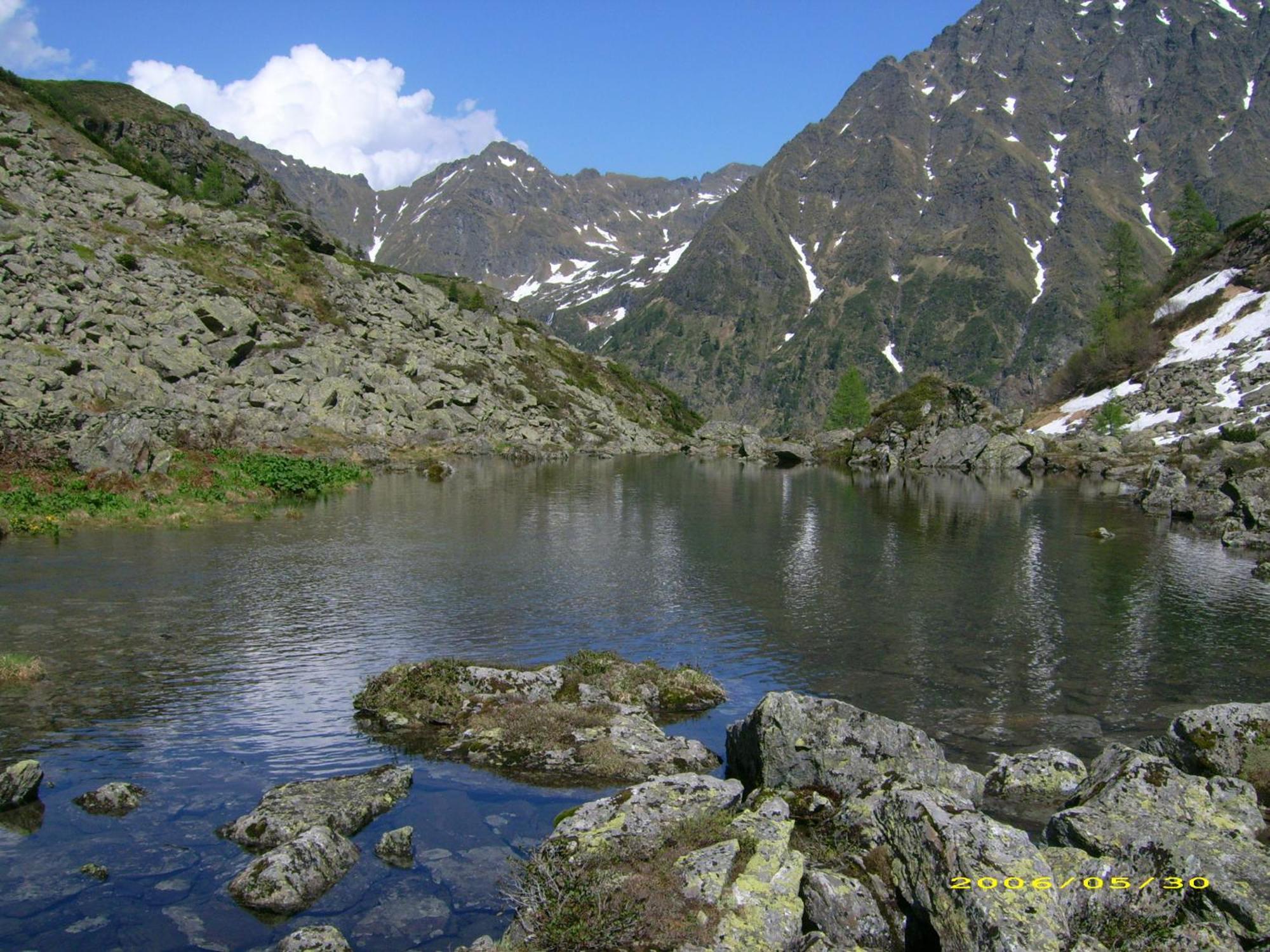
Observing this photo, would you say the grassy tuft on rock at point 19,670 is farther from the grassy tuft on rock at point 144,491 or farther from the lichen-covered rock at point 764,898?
the grassy tuft on rock at point 144,491

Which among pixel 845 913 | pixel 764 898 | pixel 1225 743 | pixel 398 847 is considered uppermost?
pixel 1225 743

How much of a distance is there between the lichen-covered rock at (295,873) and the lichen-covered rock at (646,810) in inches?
168

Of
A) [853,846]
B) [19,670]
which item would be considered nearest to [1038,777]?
[853,846]

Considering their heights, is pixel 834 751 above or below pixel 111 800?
above

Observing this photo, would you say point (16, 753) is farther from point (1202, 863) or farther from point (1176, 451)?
point (1176, 451)

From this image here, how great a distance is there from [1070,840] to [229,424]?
8244 centimetres

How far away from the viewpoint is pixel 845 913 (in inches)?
520

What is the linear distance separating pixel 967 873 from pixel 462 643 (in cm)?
2245

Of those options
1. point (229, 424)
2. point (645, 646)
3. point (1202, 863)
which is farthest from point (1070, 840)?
point (229, 424)

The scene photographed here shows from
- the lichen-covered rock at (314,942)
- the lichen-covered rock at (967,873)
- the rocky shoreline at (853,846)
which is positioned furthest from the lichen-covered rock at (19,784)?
the lichen-covered rock at (967,873)

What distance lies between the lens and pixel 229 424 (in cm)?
8050

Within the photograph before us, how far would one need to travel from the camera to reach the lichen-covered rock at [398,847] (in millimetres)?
16188

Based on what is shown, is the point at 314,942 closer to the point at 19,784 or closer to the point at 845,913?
the point at 845,913

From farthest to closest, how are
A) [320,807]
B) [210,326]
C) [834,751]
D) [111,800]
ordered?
[210,326] < [834,751] < [111,800] < [320,807]
